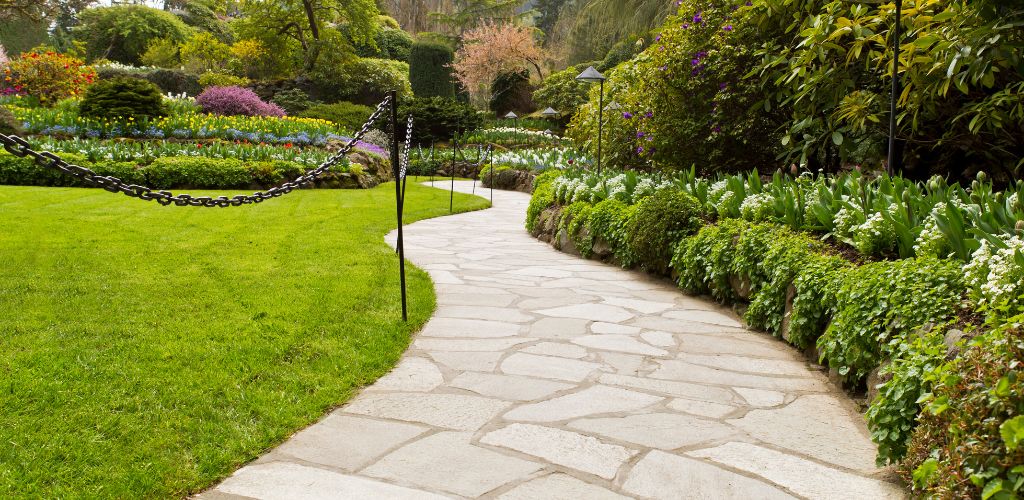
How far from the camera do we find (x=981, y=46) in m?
4.19

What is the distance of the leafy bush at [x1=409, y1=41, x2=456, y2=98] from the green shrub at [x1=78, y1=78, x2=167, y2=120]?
533 inches

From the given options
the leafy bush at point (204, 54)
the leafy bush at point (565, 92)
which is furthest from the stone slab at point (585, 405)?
the leafy bush at point (204, 54)

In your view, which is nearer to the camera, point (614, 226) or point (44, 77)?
point (614, 226)

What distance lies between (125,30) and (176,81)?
7.69 meters

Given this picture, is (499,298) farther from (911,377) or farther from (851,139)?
(851,139)

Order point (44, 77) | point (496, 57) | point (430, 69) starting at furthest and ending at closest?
1. point (496, 57)
2. point (430, 69)
3. point (44, 77)

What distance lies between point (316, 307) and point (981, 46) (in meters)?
4.14

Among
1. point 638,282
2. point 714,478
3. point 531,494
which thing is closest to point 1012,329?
point 714,478

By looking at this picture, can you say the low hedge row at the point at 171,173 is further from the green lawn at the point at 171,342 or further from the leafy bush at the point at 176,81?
the leafy bush at the point at 176,81

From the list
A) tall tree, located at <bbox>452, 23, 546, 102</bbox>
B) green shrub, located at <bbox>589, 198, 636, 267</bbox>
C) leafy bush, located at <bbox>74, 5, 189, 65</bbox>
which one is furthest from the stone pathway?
leafy bush, located at <bbox>74, 5, 189, 65</bbox>

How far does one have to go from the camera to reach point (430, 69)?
26.4m

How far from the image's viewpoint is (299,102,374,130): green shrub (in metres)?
20.3

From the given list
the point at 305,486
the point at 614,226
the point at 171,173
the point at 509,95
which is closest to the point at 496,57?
the point at 509,95

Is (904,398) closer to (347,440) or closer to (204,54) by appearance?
(347,440)
